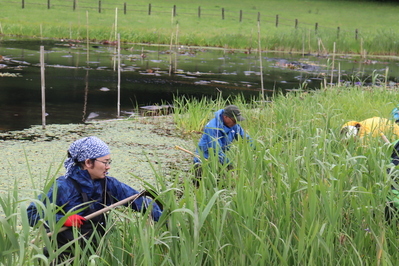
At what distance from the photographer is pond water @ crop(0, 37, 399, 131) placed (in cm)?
1016

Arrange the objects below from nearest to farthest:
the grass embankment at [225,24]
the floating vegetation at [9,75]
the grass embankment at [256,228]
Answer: the grass embankment at [256,228] < the floating vegetation at [9,75] < the grass embankment at [225,24]

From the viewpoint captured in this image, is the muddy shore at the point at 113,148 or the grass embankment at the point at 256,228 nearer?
the grass embankment at the point at 256,228

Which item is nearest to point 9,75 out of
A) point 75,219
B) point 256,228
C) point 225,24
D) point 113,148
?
point 113,148

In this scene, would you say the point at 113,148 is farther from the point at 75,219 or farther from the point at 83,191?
the point at 75,219

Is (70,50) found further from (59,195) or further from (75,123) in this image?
(59,195)

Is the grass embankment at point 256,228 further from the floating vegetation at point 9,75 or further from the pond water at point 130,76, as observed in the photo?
the floating vegetation at point 9,75

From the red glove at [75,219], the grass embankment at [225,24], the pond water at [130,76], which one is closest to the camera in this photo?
the red glove at [75,219]

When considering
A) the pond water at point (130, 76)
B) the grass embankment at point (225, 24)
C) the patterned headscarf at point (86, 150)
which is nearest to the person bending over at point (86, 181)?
the patterned headscarf at point (86, 150)

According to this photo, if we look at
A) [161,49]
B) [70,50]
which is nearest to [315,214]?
[70,50]

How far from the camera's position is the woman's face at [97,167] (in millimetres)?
3188

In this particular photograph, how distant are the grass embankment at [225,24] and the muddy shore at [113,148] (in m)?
7.47

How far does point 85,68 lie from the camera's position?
15875mm

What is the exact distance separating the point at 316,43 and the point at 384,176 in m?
21.3

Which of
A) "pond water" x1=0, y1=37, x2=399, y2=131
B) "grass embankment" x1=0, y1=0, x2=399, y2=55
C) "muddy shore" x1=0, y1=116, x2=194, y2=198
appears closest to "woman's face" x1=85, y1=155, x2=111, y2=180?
"muddy shore" x1=0, y1=116, x2=194, y2=198
